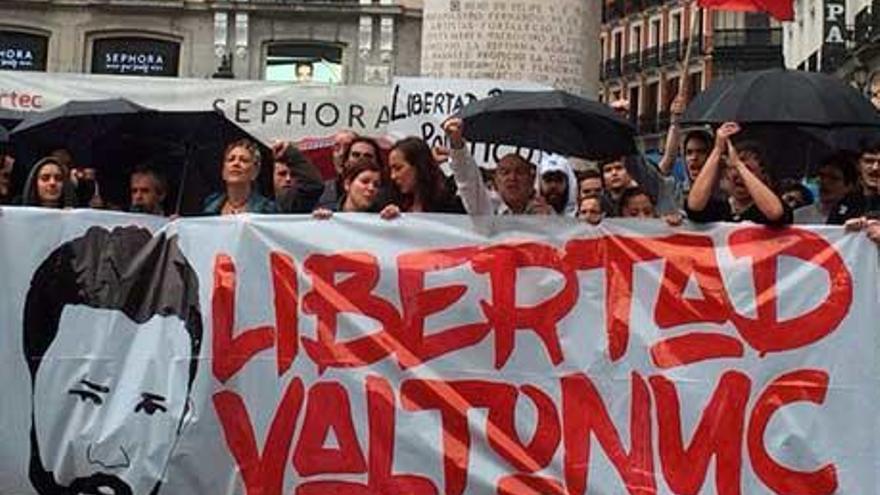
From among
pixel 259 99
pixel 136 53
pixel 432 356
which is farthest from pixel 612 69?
pixel 432 356

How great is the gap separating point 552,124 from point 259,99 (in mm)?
9830

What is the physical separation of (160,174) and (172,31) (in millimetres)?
31420

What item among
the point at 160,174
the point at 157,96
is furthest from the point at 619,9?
the point at 160,174

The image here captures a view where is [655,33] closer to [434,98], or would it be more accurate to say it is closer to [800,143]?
[434,98]

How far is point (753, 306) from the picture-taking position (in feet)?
20.2

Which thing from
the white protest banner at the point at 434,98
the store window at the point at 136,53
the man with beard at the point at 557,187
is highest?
the store window at the point at 136,53

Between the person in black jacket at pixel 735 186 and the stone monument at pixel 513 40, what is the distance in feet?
22.9

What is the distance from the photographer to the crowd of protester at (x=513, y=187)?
248 inches

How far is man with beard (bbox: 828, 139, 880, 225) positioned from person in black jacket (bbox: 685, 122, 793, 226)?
550mm

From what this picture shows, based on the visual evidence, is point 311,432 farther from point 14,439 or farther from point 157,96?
point 157,96

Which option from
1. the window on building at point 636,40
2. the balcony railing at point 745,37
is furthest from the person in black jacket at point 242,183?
the window on building at point 636,40

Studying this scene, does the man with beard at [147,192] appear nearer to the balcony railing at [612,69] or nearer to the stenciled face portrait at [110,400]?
the stenciled face portrait at [110,400]

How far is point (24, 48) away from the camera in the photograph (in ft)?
126

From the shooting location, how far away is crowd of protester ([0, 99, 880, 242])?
630 centimetres
